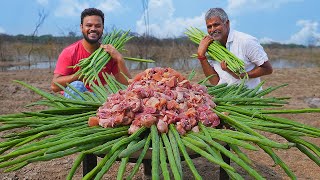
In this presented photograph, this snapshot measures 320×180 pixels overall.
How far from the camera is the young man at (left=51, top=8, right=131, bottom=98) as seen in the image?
10.8 ft

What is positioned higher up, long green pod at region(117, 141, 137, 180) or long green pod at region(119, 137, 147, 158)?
long green pod at region(119, 137, 147, 158)

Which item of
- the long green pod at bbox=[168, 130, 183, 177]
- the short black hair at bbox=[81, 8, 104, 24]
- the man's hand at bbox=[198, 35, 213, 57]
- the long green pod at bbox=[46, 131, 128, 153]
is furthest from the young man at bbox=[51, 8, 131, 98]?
the long green pod at bbox=[168, 130, 183, 177]

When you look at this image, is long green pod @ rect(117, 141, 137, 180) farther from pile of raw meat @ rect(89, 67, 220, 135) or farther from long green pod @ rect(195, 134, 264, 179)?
long green pod @ rect(195, 134, 264, 179)

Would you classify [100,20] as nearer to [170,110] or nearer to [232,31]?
[232,31]

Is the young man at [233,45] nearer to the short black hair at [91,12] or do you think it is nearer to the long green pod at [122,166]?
the short black hair at [91,12]

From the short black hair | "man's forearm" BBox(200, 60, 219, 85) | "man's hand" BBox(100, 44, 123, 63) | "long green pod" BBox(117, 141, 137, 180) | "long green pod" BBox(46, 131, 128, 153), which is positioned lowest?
"long green pod" BBox(117, 141, 137, 180)

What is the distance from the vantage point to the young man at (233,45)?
3309mm

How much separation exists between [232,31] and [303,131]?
69.6 inches

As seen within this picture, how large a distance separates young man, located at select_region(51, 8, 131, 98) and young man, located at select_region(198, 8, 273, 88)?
734 mm

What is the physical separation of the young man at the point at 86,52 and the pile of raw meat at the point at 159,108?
117 cm

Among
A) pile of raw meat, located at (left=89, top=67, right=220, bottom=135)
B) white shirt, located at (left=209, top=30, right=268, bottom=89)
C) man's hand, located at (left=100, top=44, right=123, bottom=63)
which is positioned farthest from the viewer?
white shirt, located at (left=209, top=30, right=268, bottom=89)

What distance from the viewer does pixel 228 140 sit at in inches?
66.0

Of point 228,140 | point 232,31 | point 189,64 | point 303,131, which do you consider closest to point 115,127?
point 228,140

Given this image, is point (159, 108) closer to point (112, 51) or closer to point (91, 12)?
point (112, 51)
